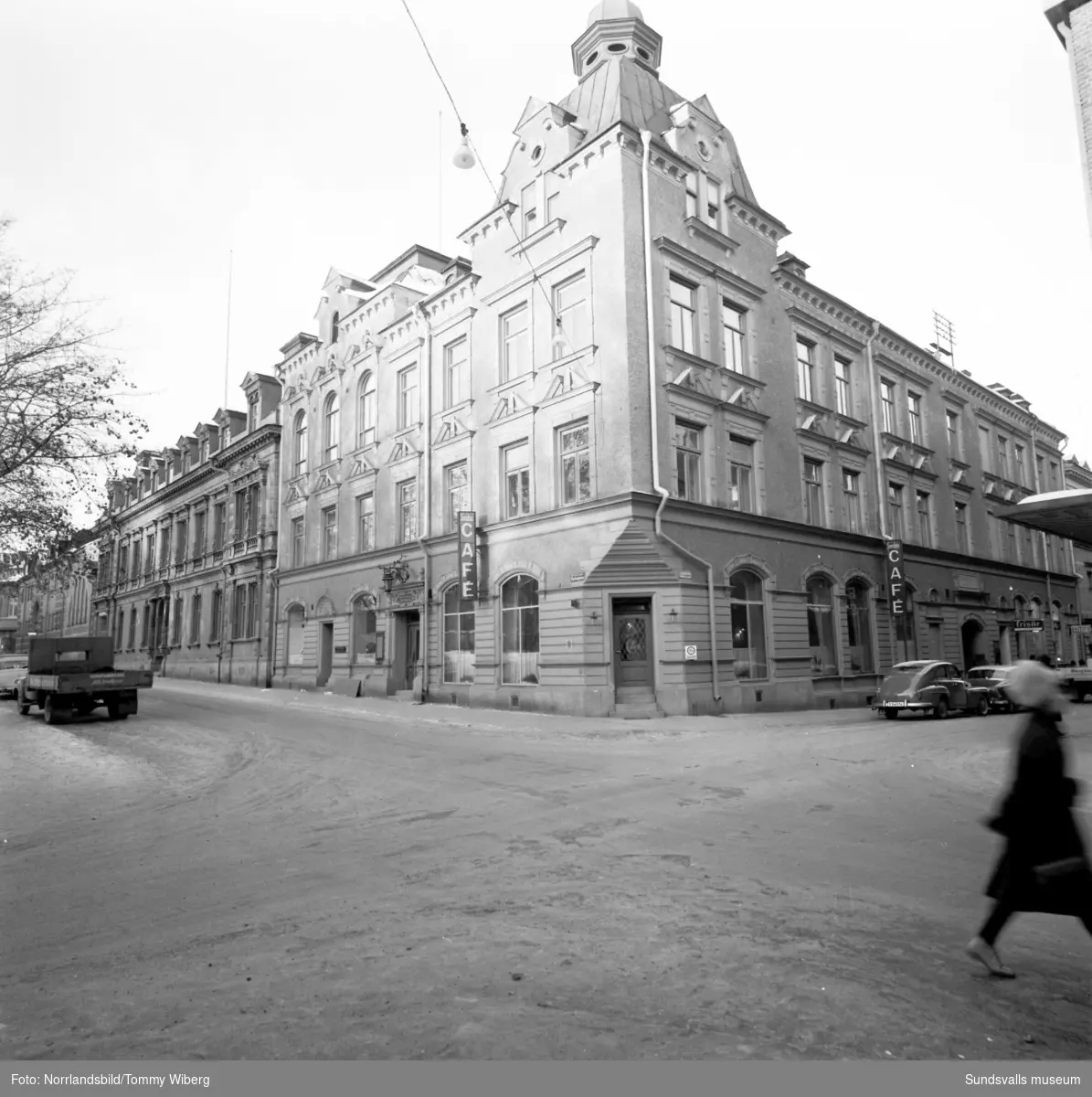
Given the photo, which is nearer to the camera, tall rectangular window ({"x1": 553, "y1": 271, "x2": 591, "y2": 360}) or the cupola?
tall rectangular window ({"x1": 553, "y1": 271, "x2": 591, "y2": 360})

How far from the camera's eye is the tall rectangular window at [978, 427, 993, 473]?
37344mm

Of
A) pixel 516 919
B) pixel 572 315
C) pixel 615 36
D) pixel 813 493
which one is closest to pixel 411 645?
pixel 572 315

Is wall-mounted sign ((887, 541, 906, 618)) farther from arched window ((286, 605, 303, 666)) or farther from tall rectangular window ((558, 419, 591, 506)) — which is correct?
arched window ((286, 605, 303, 666))

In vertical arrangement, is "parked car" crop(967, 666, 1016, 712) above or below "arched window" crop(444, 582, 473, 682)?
below

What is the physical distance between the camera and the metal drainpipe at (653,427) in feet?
65.7

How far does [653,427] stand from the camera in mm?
20375

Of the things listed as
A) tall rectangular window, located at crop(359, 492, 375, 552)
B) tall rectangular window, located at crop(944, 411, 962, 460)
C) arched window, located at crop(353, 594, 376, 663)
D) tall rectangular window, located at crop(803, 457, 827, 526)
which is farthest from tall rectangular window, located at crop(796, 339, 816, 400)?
arched window, located at crop(353, 594, 376, 663)

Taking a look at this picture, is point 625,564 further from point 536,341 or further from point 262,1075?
point 262,1075

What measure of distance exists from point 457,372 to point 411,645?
959cm

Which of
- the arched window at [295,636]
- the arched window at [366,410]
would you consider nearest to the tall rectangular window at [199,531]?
the arched window at [295,636]

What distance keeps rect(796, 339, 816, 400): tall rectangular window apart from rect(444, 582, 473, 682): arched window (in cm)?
1346

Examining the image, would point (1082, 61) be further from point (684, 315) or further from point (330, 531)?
point (330, 531)

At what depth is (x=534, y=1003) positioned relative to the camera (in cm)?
371

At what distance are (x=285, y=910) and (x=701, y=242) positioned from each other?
22.3 meters
